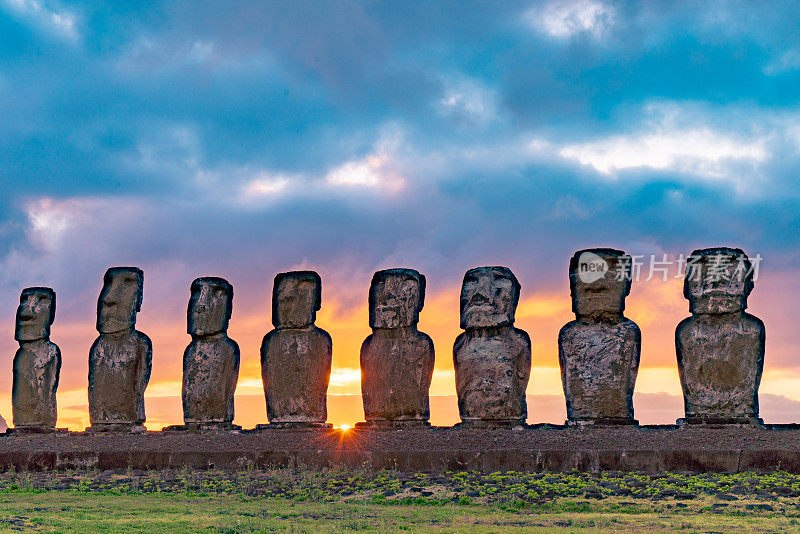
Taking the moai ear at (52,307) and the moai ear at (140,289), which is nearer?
the moai ear at (140,289)

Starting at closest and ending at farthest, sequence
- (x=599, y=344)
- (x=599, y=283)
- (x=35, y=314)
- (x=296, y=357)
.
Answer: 1. (x=599, y=344)
2. (x=599, y=283)
3. (x=296, y=357)
4. (x=35, y=314)

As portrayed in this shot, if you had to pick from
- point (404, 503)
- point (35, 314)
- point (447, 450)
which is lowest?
point (404, 503)

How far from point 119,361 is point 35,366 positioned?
2500mm

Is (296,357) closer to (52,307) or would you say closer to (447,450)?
(447,450)

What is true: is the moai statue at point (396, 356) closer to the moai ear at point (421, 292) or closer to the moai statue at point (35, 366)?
the moai ear at point (421, 292)

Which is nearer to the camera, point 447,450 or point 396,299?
point 447,450

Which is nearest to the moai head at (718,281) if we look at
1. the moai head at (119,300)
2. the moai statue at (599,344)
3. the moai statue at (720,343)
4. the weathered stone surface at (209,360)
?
the moai statue at (720,343)

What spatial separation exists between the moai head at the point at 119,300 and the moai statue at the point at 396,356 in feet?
15.7

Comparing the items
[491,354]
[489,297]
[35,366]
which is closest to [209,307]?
[35,366]

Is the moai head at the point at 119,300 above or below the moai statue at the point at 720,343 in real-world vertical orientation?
above

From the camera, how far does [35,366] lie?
19703 mm

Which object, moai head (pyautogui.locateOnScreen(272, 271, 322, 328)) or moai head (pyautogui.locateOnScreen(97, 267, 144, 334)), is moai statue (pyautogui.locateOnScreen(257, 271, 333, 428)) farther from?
moai head (pyautogui.locateOnScreen(97, 267, 144, 334))

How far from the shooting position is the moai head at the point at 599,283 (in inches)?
603

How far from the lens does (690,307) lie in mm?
15125
